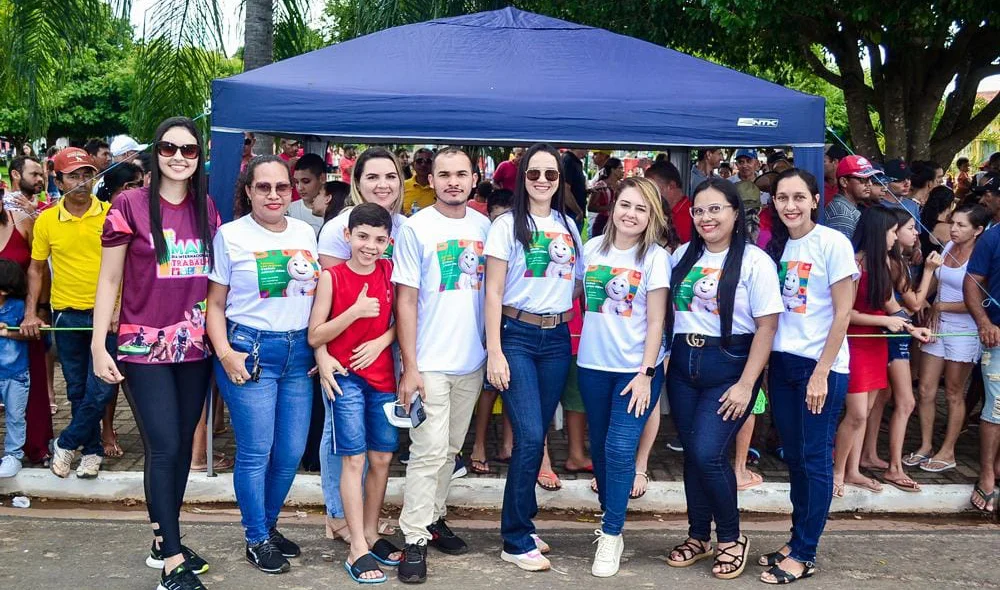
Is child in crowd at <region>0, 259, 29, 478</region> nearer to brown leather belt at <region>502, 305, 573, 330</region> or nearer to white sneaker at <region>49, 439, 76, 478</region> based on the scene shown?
white sneaker at <region>49, 439, 76, 478</region>

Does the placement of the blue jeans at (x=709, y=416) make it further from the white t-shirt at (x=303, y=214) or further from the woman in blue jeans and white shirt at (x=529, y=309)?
the white t-shirt at (x=303, y=214)

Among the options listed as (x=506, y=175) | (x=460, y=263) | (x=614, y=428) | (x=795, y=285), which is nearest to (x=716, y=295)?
(x=795, y=285)

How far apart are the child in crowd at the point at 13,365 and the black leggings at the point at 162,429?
5.87 ft

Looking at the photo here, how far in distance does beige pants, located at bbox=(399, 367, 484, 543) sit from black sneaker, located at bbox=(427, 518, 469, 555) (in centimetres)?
31

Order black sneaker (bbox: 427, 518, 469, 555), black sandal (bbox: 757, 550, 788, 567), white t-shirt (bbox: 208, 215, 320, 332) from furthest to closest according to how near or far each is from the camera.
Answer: black sneaker (bbox: 427, 518, 469, 555)
black sandal (bbox: 757, 550, 788, 567)
white t-shirt (bbox: 208, 215, 320, 332)

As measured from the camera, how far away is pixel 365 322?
420 cm

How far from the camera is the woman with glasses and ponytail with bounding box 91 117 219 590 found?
389 cm

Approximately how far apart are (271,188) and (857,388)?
10.9 feet

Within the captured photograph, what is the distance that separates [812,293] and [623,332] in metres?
0.86

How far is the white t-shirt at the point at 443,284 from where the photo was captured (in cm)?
421

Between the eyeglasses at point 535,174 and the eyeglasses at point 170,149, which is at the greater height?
the eyeglasses at point 170,149

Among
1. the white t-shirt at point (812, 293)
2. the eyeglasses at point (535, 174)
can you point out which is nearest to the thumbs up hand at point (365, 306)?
the eyeglasses at point (535, 174)

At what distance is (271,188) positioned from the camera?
410cm

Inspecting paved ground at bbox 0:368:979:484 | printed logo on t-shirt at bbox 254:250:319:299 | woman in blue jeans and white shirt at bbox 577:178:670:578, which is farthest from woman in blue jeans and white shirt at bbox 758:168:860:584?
printed logo on t-shirt at bbox 254:250:319:299
